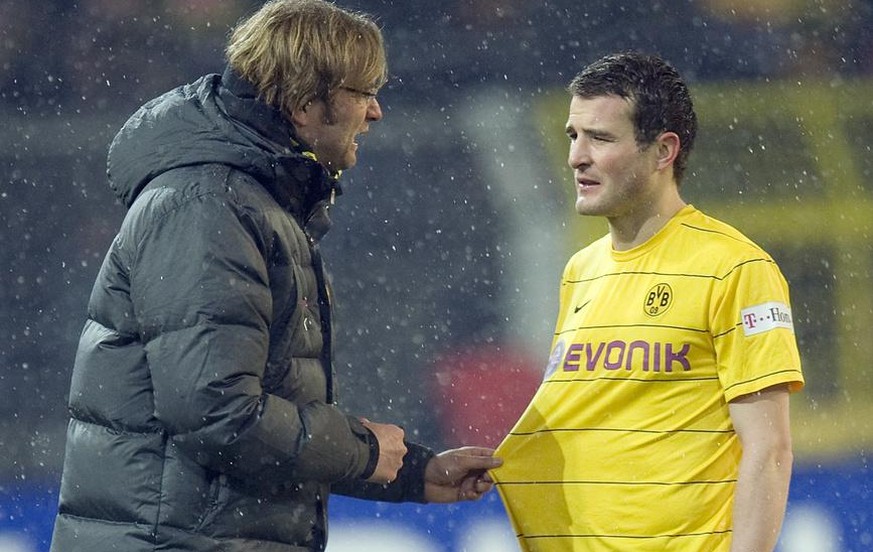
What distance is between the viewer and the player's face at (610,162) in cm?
232

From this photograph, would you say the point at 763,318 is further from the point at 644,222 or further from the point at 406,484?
the point at 406,484

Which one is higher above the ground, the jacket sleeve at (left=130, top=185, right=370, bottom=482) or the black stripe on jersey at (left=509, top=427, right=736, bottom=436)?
the jacket sleeve at (left=130, top=185, right=370, bottom=482)

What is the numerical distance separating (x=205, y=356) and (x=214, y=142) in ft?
1.12

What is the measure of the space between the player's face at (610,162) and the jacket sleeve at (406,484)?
1.80ft

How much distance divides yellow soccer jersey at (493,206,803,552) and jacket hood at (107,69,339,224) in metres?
0.54

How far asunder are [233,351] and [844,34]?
3585 mm

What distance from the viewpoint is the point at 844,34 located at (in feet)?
16.3

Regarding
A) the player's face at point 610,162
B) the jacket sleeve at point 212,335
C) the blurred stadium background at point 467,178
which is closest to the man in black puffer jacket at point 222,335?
the jacket sleeve at point 212,335

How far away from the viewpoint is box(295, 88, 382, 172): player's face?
2.27 meters

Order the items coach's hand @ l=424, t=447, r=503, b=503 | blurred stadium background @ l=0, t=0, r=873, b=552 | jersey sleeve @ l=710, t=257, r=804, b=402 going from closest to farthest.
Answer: jersey sleeve @ l=710, t=257, r=804, b=402
coach's hand @ l=424, t=447, r=503, b=503
blurred stadium background @ l=0, t=0, r=873, b=552

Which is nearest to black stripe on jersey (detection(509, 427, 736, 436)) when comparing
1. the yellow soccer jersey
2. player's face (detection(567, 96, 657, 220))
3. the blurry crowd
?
the yellow soccer jersey

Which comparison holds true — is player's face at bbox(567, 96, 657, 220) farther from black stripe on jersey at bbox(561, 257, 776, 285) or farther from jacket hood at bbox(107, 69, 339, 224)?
jacket hood at bbox(107, 69, 339, 224)

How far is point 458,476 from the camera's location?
8.07 ft

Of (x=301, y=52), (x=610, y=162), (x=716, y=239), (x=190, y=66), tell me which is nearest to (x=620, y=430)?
(x=716, y=239)
